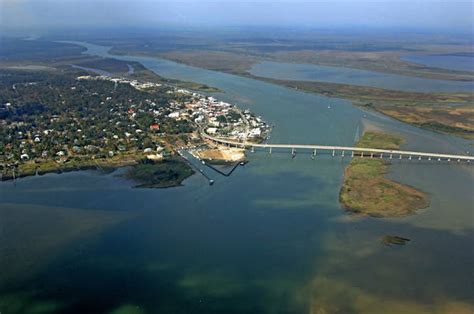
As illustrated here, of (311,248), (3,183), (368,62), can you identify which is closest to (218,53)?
(368,62)

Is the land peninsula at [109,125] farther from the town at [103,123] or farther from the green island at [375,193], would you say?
the green island at [375,193]

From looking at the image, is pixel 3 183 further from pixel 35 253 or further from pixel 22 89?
pixel 22 89

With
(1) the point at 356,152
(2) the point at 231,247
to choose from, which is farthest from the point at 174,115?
(2) the point at 231,247

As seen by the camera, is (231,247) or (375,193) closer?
(231,247)

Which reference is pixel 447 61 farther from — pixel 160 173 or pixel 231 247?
pixel 231 247

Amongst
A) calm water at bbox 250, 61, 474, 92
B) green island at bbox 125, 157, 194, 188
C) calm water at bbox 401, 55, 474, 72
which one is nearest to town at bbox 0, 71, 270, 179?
green island at bbox 125, 157, 194, 188

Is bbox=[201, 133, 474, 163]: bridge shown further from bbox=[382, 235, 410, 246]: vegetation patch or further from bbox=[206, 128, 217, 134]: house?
bbox=[382, 235, 410, 246]: vegetation patch
